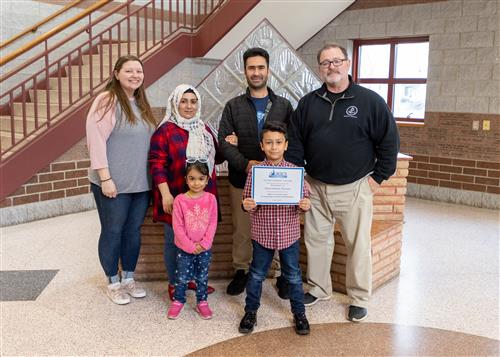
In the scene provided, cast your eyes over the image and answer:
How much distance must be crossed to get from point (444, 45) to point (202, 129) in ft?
15.0

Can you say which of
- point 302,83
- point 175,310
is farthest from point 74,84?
point 175,310

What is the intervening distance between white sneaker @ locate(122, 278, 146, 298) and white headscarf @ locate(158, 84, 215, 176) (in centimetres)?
97

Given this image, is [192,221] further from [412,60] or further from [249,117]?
[412,60]

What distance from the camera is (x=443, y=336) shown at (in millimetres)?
2635

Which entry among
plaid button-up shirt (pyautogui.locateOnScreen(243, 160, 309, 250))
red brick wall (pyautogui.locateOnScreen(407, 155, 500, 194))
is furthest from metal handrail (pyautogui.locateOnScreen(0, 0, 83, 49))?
red brick wall (pyautogui.locateOnScreen(407, 155, 500, 194))

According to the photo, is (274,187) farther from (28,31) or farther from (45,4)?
(45,4)

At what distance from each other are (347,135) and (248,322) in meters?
1.18

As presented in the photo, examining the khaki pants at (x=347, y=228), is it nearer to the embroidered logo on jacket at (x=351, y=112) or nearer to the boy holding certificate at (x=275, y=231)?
the boy holding certificate at (x=275, y=231)

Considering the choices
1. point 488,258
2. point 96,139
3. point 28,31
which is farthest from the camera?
point 28,31

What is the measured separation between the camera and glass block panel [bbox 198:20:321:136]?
3457mm

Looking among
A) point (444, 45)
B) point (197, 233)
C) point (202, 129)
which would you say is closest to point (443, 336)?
point (197, 233)

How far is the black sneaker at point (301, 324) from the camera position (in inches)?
104

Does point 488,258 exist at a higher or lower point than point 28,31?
lower

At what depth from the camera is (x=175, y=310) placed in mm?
2822
